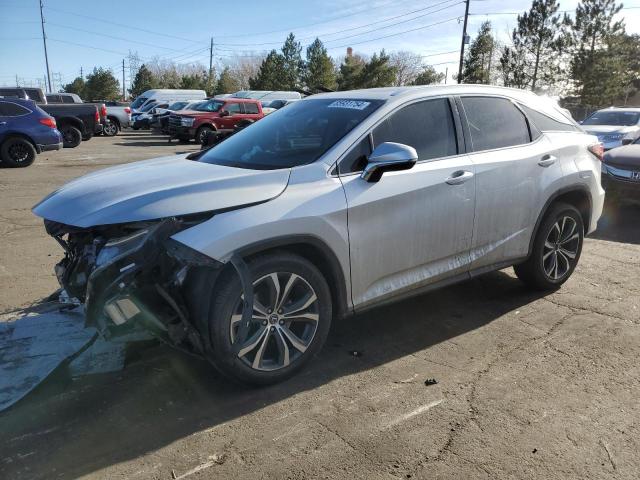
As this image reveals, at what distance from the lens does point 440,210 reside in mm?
3900

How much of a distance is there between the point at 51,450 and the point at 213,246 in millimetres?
1300

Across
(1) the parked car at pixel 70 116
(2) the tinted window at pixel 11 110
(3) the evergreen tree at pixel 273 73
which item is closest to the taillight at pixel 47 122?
(2) the tinted window at pixel 11 110

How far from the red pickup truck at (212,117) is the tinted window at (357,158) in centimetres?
1948

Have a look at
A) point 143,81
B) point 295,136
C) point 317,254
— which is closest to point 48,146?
point 295,136

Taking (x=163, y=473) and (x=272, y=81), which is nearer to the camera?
(x=163, y=473)

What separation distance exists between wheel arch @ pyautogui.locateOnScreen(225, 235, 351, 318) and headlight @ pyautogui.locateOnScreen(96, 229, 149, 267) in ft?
1.76

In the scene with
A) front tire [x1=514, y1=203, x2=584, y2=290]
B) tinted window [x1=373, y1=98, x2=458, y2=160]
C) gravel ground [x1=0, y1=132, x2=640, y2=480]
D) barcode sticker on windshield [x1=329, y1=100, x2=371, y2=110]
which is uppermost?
barcode sticker on windshield [x1=329, y1=100, x2=371, y2=110]

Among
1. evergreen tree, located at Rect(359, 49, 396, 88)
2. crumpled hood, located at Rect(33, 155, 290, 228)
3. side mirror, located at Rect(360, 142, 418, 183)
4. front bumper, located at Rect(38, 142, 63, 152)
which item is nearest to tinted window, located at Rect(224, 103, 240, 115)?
front bumper, located at Rect(38, 142, 63, 152)

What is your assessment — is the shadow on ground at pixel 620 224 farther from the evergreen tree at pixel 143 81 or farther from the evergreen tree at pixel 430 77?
the evergreen tree at pixel 143 81

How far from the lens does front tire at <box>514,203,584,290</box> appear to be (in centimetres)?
478

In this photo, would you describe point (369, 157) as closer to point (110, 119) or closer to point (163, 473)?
point (163, 473)

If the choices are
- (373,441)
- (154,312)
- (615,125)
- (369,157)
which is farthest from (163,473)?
(615,125)

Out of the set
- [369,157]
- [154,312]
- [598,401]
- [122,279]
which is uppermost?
[369,157]

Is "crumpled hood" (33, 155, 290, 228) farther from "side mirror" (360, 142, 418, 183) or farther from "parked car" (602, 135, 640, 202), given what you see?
"parked car" (602, 135, 640, 202)
